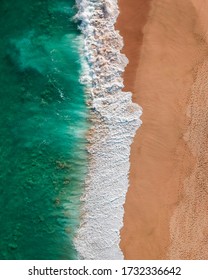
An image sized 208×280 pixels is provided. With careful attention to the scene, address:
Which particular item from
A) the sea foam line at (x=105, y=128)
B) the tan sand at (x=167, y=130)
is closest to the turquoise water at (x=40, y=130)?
the sea foam line at (x=105, y=128)

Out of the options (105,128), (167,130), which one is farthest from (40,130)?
(167,130)

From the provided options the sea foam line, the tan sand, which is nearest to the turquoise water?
the sea foam line

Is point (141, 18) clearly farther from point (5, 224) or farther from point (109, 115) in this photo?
point (5, 224)

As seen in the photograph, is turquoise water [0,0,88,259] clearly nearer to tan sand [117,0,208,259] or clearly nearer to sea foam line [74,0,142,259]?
sea foam line [74,0,142,259]

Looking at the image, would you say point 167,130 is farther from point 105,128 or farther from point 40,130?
point 40,130

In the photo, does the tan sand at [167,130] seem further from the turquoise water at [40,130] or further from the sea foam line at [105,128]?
the turquoise water at [40,130]
